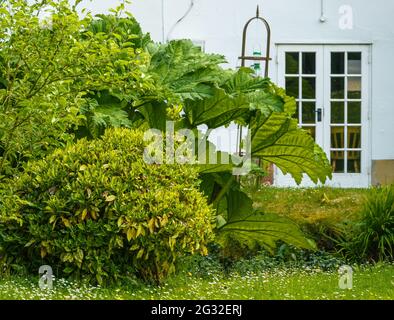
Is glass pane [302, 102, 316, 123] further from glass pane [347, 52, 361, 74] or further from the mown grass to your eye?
→ the mown grass

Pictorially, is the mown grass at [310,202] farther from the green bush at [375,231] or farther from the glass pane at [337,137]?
the glass pane at [337,137]

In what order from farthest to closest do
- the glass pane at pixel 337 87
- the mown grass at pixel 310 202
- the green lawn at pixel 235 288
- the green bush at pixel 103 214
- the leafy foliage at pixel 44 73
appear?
the glass pane at pixel 337 87
the mown grass at pixel 310 202
the green bush at pixel 103 214
the leafy foliage at pixel 44 73
the green lawn at pixel 235 288

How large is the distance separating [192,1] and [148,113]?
6396 mm

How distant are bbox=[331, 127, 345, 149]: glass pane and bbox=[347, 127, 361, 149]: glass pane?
9 centimetres

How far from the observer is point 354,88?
1436 centimetres

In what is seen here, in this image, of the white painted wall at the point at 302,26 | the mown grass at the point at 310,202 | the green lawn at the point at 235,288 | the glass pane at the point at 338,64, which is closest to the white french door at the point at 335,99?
the glass pane at the point at 338,64

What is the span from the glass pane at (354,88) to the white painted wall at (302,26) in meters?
0.21

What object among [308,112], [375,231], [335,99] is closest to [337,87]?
[335,99]

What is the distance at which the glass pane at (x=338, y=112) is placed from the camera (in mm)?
14383

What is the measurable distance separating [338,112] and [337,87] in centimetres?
36

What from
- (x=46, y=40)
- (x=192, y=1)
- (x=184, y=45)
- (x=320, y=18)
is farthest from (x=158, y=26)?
(x=46, y=40)

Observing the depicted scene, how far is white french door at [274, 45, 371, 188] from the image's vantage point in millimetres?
14242

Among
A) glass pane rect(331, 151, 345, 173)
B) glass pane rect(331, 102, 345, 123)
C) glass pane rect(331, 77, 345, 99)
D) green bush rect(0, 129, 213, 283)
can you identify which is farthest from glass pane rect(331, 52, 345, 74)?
green bush rect(0, 129, 213, 283)
